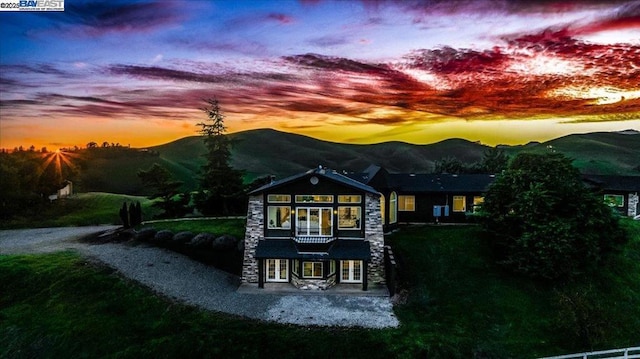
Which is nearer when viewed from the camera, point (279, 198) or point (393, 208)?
point (279, 198)

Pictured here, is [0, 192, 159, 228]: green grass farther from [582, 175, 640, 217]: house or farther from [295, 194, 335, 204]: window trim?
[582, 175, 640, 217]: house

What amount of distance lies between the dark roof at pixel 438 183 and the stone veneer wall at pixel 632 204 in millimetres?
12301

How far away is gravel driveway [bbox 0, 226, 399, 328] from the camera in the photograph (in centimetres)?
1706

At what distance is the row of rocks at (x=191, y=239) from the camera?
25.5 meters

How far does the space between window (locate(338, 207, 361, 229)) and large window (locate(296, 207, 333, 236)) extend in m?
0.61

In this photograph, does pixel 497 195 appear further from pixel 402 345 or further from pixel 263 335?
pixel 263 335

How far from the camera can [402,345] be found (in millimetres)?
14766

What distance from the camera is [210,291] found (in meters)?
19.9

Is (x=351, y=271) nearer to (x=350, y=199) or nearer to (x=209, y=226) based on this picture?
(x=350, y=199)

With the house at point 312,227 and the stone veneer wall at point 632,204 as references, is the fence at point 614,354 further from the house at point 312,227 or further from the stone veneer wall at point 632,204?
the stone veneer wall at point 632,204

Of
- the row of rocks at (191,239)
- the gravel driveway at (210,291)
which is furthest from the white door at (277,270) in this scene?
the row of rocks at (191,239)

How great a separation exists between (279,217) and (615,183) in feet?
101

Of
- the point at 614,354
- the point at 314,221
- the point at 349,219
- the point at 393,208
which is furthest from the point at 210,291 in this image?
the point at 614,354

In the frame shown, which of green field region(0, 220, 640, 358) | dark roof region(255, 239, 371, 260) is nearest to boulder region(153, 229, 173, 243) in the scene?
green field region(0, 220, 640, 358)
